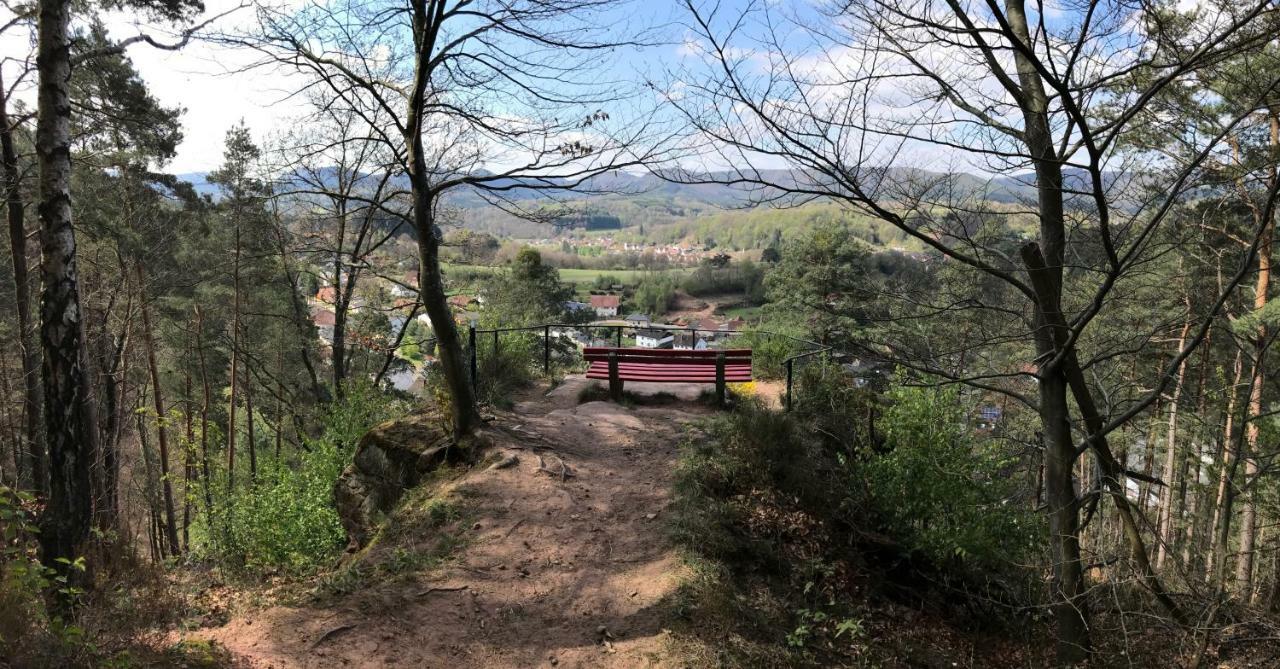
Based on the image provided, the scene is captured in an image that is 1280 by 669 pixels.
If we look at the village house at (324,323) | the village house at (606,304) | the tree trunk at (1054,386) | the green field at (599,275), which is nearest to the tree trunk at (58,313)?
the tree trunk at (1054,386)

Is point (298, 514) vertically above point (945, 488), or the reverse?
point (945, 488)

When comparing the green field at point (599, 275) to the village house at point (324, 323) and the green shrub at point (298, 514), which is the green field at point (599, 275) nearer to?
the village house at point (324, 323)

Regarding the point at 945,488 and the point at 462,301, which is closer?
the point at 945,488

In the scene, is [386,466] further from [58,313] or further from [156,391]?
[156,391]

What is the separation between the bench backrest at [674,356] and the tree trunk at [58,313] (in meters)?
5.50

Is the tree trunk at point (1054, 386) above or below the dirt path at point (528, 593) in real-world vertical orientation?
above

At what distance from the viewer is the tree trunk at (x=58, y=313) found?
5113mm

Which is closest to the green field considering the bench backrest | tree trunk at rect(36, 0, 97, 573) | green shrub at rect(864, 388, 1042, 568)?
the bench backrest

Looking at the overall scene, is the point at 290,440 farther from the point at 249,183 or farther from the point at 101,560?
the point at 101,560

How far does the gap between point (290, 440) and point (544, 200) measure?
58.5ft

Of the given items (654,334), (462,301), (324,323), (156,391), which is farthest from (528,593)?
(654,334)

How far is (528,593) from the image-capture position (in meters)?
4.90

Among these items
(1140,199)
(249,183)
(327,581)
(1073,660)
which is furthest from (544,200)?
(249,183)

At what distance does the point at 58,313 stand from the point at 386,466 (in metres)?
3.19
